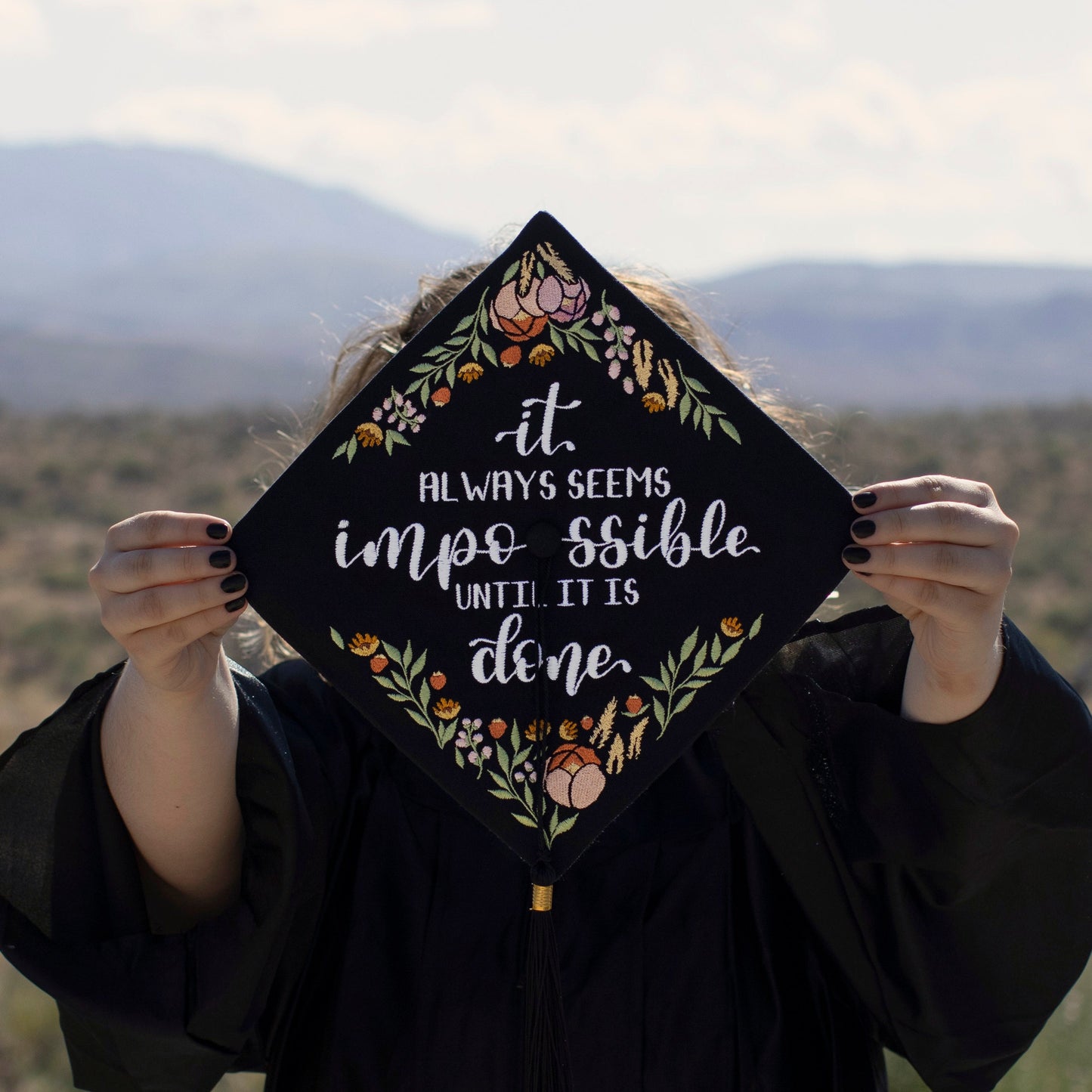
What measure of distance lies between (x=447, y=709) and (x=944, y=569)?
0.70m

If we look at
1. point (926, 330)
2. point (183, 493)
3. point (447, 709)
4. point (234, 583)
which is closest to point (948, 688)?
point (447, 709)

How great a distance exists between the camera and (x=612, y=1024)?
161cm

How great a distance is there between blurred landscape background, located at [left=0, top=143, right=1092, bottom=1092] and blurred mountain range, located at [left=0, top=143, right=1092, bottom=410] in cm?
42

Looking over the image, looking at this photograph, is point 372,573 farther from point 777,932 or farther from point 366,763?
point 777,932

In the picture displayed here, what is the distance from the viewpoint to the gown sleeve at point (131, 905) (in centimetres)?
161

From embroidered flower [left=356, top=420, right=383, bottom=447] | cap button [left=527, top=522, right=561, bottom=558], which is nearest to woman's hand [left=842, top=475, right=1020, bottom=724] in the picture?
cap button [left=527, top=522, right=561, bottom=558]

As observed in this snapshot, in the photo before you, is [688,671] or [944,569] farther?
[688,671]

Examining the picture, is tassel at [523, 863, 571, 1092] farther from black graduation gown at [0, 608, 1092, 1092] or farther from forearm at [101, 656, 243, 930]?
forearm at [101, 656, 243, 930]

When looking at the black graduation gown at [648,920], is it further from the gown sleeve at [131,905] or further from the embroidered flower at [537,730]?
the embroidered flower at [537,730]

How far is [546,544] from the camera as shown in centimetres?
158

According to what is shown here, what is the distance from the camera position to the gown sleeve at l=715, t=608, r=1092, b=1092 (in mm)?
1571

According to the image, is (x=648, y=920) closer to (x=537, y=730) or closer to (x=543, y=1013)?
(x=543, y=1013)

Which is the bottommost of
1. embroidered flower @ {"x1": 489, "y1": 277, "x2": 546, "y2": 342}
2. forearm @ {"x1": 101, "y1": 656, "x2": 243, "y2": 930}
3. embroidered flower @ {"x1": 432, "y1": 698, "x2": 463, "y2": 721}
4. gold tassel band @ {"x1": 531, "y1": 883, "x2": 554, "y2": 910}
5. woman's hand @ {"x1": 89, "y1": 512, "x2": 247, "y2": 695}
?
gold tassel band @ {"x1": 531, "y1": 883, "x2": 554, "y2": 910}

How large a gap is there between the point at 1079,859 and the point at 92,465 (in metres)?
19.3
